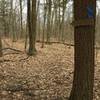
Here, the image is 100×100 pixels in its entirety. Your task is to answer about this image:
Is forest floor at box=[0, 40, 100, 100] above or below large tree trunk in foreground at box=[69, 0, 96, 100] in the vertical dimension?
below

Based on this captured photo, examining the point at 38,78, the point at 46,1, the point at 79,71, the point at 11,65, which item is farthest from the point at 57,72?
the point at 46,1

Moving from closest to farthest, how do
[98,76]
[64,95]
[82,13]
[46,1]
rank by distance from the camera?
[82,13], [64,95], [98,76], [46,1]

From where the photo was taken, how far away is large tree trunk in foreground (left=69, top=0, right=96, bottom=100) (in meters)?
5.44

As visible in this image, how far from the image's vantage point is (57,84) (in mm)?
8148

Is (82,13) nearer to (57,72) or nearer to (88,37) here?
(88,37)

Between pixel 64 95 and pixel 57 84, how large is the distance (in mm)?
1079

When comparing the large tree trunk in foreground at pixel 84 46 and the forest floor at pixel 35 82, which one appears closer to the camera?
the large tree trunk in foreground at pixel 84 46

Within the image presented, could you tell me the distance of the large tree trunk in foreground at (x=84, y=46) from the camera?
5.44m

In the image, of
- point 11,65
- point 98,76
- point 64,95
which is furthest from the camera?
point 11,65

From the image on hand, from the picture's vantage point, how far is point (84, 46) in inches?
216

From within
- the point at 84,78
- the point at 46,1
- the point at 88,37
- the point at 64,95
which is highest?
the point at 46,1

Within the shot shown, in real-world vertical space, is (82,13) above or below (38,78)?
above

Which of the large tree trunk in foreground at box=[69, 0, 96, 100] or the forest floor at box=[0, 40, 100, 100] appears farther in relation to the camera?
the forest floor at box=[0, 40, 100, 100]

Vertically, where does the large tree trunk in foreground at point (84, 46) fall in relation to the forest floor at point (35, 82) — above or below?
above
